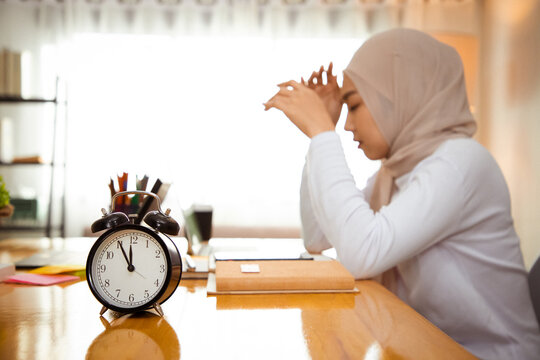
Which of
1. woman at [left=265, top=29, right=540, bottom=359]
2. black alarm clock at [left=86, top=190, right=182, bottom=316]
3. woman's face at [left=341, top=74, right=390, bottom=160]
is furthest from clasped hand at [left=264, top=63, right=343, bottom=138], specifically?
black alarm clock at [left=86, top=190, right=182, bottom=316]

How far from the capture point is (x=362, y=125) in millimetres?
1274

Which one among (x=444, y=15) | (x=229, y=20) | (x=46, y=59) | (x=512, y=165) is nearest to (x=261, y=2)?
(x=229, y=20)

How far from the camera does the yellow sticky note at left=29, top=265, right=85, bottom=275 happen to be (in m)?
1.05

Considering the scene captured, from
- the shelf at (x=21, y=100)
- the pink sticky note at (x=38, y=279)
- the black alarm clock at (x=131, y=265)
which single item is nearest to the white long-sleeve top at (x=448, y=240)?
the black alarm clock at (x=131, y=265)

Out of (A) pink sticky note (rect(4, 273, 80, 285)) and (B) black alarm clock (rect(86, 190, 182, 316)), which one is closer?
(B) black alarm clock (rect(86, 190, 182, 316))

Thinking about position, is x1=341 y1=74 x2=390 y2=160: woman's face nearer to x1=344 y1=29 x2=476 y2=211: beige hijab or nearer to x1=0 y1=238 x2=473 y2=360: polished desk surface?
x1=344 y1=29 x2=476 y2=211: beige hijab

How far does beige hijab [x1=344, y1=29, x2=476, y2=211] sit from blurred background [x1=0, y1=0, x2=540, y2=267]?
246 centimetres

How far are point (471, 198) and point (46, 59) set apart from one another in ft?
11.9

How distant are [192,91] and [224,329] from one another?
325cm

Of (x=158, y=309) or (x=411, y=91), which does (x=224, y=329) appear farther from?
(x=411, y=91)

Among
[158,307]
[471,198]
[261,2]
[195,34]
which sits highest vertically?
[261,2]

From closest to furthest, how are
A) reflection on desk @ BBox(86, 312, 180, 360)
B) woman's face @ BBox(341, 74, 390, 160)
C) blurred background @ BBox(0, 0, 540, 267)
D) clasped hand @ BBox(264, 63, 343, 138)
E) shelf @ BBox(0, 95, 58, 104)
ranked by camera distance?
reflection on desk @ BBox(86, 312, 180, 360), clasped hand @ BBox(264, 63, 343, 138), woman's face @ BBox(341, 74, 390, 160), shelf @ BBox(0, 95, 58, 104), blurred background @ BBox(0, 0, 540, 267)

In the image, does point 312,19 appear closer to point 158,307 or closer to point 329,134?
point 329,134

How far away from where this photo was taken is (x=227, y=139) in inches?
146
